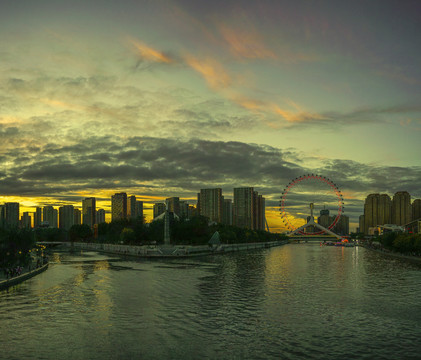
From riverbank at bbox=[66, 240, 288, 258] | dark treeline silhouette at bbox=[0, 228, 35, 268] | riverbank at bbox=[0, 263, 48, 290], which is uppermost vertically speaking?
dark treeline silhouette at bbox=[0, 228, 35, 268]

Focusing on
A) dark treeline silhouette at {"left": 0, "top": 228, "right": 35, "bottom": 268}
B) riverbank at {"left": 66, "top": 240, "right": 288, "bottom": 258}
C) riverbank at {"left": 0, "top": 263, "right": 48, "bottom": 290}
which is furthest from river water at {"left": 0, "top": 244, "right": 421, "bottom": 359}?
riverbank at {"left": 66, "top": 240, "right": 288, "bottom": 258}

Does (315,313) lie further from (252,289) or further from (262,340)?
(252,289)

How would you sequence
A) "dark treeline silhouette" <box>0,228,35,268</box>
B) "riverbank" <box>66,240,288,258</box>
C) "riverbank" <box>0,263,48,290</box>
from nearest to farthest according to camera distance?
"riverbank" <box>0,263,48,290</box>, "dark treeline silhouette" <box>0,228,35,268</box>, "riverbank" <box>66,240,288,258</box>

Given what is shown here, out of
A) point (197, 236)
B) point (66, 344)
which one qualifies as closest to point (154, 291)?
point (66, 344)

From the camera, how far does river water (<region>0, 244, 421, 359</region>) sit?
21.6 meters

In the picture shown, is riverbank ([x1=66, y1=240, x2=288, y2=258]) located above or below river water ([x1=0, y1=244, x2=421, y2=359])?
below

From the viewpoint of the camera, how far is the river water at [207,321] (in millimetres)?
21578

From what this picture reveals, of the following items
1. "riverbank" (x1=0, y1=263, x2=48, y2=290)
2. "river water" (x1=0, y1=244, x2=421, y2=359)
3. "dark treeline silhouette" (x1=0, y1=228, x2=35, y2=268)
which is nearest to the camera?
"river water" (x1=0, y1=244, x2=421, y2=359)

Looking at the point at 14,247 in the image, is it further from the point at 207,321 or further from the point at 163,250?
the point at 163,250

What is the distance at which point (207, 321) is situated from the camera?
91.7ft

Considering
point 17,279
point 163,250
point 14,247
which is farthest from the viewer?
point 163,250

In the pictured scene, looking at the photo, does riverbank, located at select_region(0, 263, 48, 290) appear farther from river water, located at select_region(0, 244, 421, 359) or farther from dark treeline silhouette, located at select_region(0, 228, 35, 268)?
dark treeline silhouette, located at select_region(0, 228, 35, 268)

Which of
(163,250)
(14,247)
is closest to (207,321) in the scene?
(14,247)

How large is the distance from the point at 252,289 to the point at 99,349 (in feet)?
82.2
